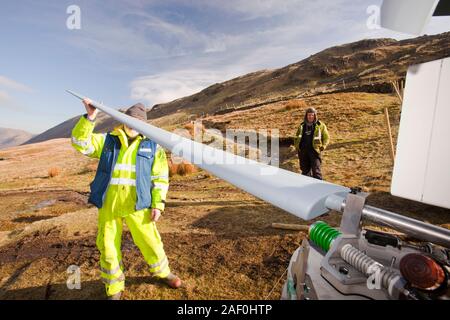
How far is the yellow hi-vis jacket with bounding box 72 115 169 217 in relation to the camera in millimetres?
3765

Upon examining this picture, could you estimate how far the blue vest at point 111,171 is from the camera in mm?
3859

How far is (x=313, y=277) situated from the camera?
1.73 meters

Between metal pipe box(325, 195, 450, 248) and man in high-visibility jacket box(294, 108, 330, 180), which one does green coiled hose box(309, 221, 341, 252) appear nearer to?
metal pipe box(325, 195, 450, 248)

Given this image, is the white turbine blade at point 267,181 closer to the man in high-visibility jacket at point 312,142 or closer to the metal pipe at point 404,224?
the metal pipe at point 404,224

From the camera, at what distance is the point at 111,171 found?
3920mm

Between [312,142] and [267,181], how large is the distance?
760cm

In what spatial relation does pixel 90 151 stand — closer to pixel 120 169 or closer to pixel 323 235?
pixel 120 169

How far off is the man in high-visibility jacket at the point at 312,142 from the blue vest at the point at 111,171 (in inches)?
233

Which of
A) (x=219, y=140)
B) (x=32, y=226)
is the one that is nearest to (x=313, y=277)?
(x=32, y=226)

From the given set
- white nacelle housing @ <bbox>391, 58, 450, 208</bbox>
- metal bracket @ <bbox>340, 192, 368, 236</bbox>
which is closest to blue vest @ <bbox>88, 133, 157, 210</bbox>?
metal bracket @ <bbox>340, 192, 368, 236</bbox>

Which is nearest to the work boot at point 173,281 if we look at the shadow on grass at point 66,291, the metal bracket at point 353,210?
the shadow on grass at point 66,291

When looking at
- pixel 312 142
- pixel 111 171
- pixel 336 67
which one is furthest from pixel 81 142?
pixel 336 67
